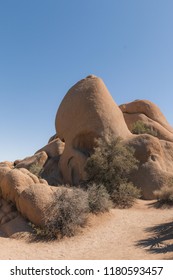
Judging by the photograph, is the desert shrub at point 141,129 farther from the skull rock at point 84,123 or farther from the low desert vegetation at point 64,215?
the low desert vegetation at point 64,215

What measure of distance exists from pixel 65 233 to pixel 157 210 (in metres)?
5.07

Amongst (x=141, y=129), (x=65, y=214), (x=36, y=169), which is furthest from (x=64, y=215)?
(x=141, y=129)

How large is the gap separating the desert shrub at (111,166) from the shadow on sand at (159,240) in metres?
4.17

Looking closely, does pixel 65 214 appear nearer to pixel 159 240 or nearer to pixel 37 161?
pixel 159 240

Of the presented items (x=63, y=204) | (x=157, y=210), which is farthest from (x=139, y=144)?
(x=63, y=204)

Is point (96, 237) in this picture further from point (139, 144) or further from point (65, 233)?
point (139, 144)

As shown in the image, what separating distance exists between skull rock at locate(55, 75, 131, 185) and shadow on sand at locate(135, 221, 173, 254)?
7333mm

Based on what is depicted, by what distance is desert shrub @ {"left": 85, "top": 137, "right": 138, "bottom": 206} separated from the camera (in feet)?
46.4

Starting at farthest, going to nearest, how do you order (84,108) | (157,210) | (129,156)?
1. (84,108)
2. (129,156)
3. (157,210)

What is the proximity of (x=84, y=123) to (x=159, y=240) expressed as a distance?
10.7 metres

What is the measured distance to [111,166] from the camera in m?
14.4

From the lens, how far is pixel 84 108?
18.0 metres

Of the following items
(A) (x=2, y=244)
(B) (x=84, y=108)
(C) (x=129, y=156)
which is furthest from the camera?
(B) (x=84, y=108)

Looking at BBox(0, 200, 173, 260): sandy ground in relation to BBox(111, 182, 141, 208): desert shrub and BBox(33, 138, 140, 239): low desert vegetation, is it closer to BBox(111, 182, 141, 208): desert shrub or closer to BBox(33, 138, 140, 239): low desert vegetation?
BBox(33, 138, 140, 239): low desert vegetation
